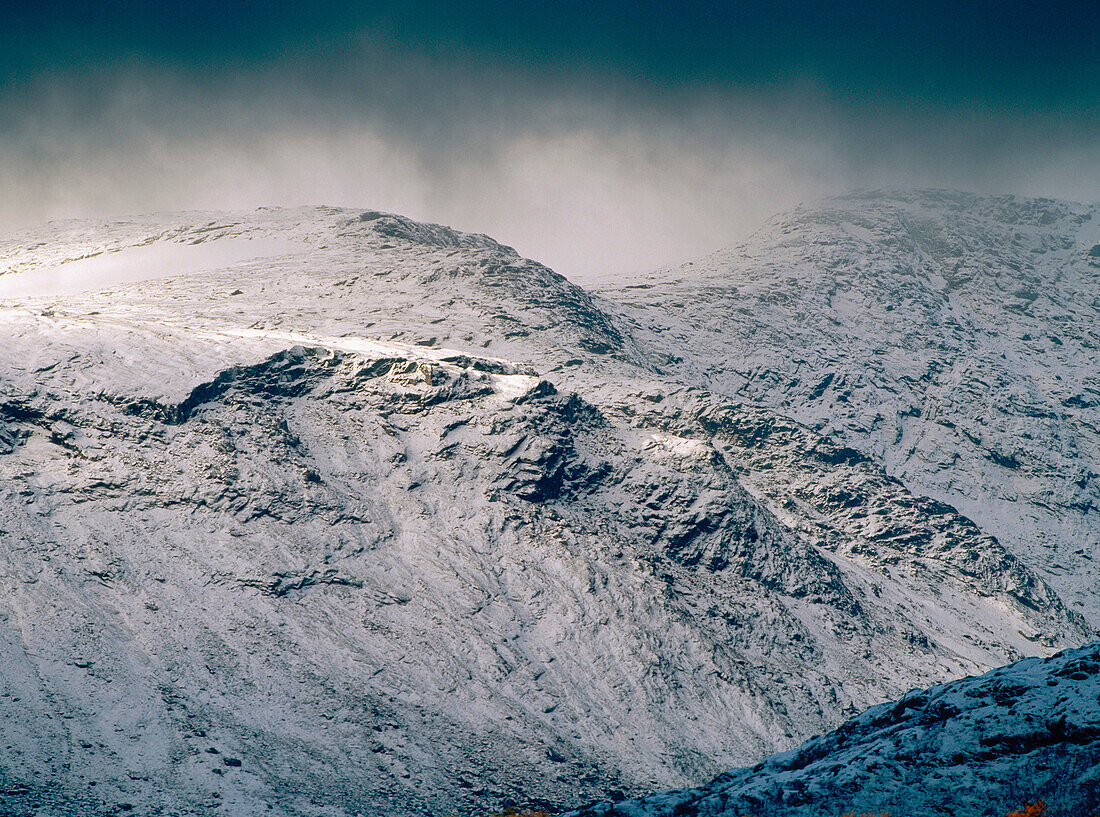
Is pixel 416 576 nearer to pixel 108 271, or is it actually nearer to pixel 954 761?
pixel 954 761

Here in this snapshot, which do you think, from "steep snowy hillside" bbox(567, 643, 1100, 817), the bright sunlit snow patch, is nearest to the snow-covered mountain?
the bright sunlit snow patch

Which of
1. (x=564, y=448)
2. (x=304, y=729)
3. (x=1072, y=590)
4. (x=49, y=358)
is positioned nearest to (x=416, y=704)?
(x=304, y=729)

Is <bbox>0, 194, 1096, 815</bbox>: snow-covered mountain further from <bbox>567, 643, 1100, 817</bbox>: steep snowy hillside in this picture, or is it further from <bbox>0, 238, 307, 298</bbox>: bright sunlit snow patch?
<bbox>567, 643, 1100, 817</bbox>: steep snowy hillside

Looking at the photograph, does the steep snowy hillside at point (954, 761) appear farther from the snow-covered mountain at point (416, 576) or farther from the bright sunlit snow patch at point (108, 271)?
the bright sunlit snow patch at point (108, 271)

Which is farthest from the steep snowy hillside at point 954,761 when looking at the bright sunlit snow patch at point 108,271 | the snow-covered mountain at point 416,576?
the bright sunlit snow patch at point 108,271

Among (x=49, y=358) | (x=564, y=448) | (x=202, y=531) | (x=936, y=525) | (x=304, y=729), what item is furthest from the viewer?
(x=936, y=525)

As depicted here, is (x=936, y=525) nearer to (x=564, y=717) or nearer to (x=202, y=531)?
(x=564, y=717)
